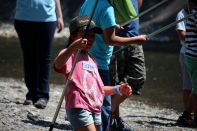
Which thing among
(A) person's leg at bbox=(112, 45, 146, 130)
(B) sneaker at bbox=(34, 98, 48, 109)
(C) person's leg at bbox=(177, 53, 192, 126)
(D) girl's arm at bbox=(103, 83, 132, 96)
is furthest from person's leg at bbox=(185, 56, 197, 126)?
(D) girl's arm at bbox=(103, 83, 132, 96)

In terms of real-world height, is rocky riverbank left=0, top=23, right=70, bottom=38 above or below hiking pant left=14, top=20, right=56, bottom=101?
below

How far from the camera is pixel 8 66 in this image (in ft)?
44.3

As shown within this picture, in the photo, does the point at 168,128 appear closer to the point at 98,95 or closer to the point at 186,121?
the point at 186,121

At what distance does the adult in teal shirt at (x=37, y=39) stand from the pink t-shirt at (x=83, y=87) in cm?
270

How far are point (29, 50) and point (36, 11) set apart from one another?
20.9 inches

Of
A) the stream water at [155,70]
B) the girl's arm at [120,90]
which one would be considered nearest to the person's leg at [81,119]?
the girl's arm at [120,90]

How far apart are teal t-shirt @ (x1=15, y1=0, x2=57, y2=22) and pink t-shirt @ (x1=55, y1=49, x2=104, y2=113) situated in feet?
8.81

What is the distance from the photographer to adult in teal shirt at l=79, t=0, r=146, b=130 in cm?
548

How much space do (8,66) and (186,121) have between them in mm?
6580

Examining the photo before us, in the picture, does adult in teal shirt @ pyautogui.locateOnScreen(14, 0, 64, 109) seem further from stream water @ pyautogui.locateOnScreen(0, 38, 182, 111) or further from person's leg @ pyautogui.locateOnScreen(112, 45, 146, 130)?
stream water @ pyautogui.locateOnScreen(0, 38, 182, 111)

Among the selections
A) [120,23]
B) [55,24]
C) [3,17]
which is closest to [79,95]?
[120,23]

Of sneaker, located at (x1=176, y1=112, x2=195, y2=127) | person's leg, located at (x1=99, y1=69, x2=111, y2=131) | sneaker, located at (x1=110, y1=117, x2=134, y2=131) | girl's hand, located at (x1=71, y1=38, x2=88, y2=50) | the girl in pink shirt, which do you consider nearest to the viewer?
girl's hand, located at (x1=71, y1=38, x2=88, y2=50)

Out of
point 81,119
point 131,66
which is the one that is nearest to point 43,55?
point 131,66

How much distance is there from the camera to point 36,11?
7578 mm
